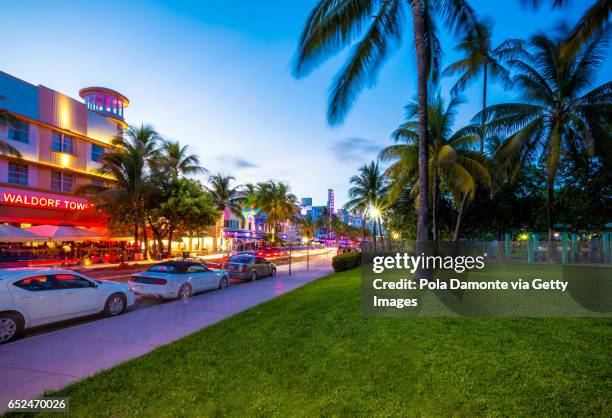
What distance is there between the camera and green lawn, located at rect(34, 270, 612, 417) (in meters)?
4.00

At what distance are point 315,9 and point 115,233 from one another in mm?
28659

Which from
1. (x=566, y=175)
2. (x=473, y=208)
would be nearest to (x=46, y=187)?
(x=473, y=208)

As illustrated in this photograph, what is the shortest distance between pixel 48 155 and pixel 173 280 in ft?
74.6

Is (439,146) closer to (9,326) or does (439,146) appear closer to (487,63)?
(487,63)

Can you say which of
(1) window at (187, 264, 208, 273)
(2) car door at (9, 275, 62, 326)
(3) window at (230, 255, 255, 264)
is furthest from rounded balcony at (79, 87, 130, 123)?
(2) car door at (9, 275, 62, 326)

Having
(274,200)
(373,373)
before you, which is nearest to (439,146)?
(373,373)

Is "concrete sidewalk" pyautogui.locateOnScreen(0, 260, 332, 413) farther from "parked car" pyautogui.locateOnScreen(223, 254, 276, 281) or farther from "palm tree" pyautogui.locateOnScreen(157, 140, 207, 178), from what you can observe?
"palm tree" pyautogui.locateOnScreen(157, 140, 207, 178)

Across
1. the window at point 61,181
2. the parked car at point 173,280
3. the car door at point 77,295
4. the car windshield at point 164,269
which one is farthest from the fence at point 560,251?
the window at point 61,181

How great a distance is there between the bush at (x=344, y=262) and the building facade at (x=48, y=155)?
2228cm

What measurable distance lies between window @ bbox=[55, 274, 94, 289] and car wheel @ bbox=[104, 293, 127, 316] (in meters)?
0.72

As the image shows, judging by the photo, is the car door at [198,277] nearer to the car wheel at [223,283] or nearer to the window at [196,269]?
the window at [196,269]

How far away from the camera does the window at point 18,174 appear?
23641 millimetres

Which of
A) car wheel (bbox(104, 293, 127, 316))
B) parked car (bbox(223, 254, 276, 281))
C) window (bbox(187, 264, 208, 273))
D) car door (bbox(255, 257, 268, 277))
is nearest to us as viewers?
car wheel (bbox(104, 293, 127, 316))

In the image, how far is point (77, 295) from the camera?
26.9 feet
